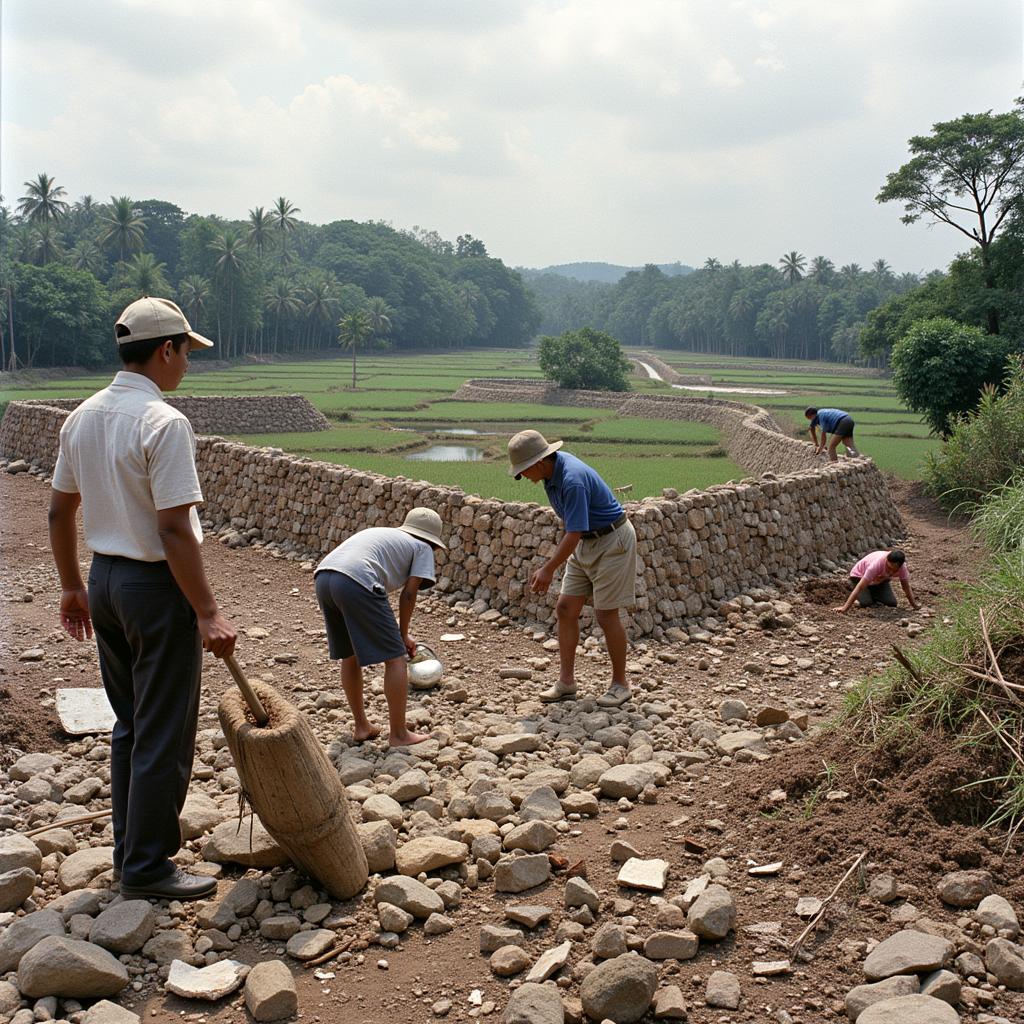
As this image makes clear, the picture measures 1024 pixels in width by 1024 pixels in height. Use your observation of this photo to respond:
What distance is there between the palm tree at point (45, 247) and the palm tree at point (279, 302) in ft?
50.6

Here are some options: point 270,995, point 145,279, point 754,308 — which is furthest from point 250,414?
point 754,308

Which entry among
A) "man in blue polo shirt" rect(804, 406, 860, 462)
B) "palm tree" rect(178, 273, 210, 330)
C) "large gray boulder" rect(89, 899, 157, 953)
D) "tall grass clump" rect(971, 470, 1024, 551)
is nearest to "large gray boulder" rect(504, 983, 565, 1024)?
"large gray boulder" rect(89, 899, 157, 953)

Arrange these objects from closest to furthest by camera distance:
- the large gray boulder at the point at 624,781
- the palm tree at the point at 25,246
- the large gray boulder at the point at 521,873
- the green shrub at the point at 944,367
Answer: the large gray boulder at the point at 521,873
the large gray boulder at the point at 624,781
the green shrub at the point at 944,367
the palm tree at the point at 25,246

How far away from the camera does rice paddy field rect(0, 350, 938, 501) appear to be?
69.7 ft

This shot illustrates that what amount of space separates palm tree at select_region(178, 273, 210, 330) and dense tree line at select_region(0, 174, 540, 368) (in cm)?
14

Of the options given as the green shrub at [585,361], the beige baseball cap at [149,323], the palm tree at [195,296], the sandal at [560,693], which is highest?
the palm tree at [195,296]

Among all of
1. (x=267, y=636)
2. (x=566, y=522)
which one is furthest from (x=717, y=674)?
(x=267, y=636)

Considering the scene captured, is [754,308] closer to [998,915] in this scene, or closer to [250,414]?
[250,414]

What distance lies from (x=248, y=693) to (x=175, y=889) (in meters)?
0.89

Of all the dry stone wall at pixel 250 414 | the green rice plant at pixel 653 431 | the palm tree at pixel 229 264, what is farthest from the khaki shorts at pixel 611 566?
the palm tree at pixel 229 264

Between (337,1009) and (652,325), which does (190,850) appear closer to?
(337,1009)

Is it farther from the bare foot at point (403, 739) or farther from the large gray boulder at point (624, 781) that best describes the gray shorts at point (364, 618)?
the large gray boulder at point (624, 781)

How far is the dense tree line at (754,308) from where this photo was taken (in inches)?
3824

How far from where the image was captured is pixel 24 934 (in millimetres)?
3621
